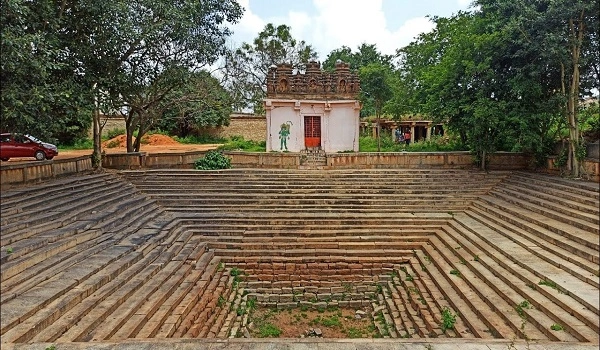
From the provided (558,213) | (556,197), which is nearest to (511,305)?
(558,213)

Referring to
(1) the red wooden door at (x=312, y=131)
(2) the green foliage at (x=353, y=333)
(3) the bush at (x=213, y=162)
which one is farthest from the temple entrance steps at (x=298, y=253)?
(1) the red wooden door at (x=312, y=131)

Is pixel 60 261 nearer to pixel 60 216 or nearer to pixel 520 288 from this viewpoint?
Answer: pixel 60 216

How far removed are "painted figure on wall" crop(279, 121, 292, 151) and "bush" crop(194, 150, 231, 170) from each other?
3.88 metres

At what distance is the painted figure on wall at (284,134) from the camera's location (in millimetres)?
18172

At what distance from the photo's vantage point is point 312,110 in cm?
1830

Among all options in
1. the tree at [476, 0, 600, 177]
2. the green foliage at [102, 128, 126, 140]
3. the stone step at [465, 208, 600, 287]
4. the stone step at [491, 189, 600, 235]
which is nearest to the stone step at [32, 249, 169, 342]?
the stone step at [465, 208, 600, 287]

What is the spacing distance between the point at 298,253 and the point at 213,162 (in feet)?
20.4

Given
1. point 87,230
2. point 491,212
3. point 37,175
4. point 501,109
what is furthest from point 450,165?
point 37,175

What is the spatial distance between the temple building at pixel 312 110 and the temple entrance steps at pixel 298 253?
180 inches

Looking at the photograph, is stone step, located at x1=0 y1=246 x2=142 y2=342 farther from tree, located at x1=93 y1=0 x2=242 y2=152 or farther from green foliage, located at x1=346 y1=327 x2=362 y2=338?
tree, located at x1=93 y1=0 x2=242 y2=152

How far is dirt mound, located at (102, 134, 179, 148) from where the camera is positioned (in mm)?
24109

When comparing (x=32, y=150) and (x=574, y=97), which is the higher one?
(x=574, y=97)

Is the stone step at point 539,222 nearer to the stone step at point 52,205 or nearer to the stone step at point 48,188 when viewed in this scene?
the stone step at point 48,188

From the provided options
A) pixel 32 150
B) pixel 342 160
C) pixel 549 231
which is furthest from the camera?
pixel 342 160
